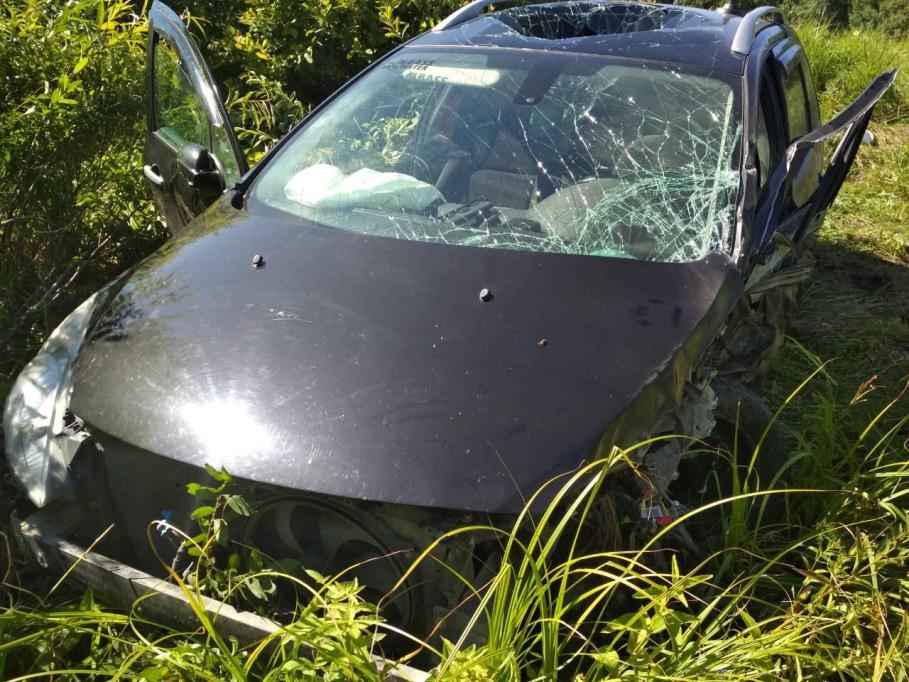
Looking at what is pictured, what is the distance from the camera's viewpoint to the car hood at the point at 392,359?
211cm

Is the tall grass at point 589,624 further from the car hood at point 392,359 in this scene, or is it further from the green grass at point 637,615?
the car hood at point 392,359

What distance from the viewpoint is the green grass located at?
6.57 ft

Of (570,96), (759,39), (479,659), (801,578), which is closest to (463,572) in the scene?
(479,659)

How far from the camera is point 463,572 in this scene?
212cm

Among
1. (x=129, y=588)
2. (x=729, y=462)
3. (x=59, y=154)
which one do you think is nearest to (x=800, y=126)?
(x=729, y=462)

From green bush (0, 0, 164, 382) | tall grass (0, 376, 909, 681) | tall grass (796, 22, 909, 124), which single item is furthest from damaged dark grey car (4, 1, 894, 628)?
tall grass (796, 22, 909, 124)

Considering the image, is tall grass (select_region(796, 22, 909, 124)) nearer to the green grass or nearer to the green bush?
the green grass

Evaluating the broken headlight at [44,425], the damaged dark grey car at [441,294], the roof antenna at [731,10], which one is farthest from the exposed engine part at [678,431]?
the roof antenna at [731,10]

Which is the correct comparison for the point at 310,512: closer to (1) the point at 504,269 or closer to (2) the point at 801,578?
(1) the point at 504,269

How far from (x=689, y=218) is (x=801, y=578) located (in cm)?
112

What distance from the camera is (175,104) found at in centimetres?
384

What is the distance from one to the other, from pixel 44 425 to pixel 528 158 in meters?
1.73

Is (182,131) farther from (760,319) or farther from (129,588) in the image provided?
(760,319)

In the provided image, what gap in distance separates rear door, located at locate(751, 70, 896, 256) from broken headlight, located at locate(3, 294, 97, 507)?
81.0 inches
